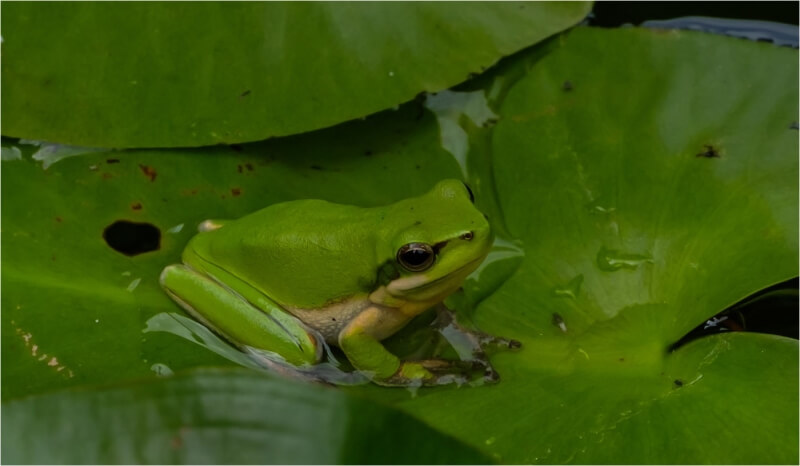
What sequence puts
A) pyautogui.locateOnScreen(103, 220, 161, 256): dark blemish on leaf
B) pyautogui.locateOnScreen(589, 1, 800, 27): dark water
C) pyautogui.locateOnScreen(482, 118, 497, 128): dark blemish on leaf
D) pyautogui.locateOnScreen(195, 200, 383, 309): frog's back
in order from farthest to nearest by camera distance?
pyautogui.locateOnScreen(589, 1, 800, 27): dark water < pyautogui.locateOnScreen(482, 118, 497, 128): dark blemish on leaf < pyautogui.locateOnScreen(103, 220, 161, 256): dark blemish on leaf < pyautogui.locateOnScreen(195, 200, 383, 309): frog's back

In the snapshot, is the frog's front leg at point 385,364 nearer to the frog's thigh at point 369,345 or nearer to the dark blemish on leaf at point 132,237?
the frog's thigh at point 369,345

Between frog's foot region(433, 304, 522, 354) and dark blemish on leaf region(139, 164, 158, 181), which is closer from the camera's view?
frog's foot region(433, 304, 522, 354)

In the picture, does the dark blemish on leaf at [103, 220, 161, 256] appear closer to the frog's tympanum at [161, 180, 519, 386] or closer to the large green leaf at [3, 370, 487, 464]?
the frog's tympanum at [161, 180, 519, 386]

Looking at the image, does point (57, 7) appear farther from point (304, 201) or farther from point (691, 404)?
point (691, 404)

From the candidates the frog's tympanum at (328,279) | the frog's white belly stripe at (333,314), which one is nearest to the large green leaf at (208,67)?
the frog's tympanum at (328,279)

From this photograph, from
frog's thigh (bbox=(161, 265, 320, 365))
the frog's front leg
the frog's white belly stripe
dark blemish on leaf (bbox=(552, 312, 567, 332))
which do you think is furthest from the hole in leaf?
frog's thigh (bbox=(161, 265, 320, 365))

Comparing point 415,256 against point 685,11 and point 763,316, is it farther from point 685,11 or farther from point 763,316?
point 685,11
